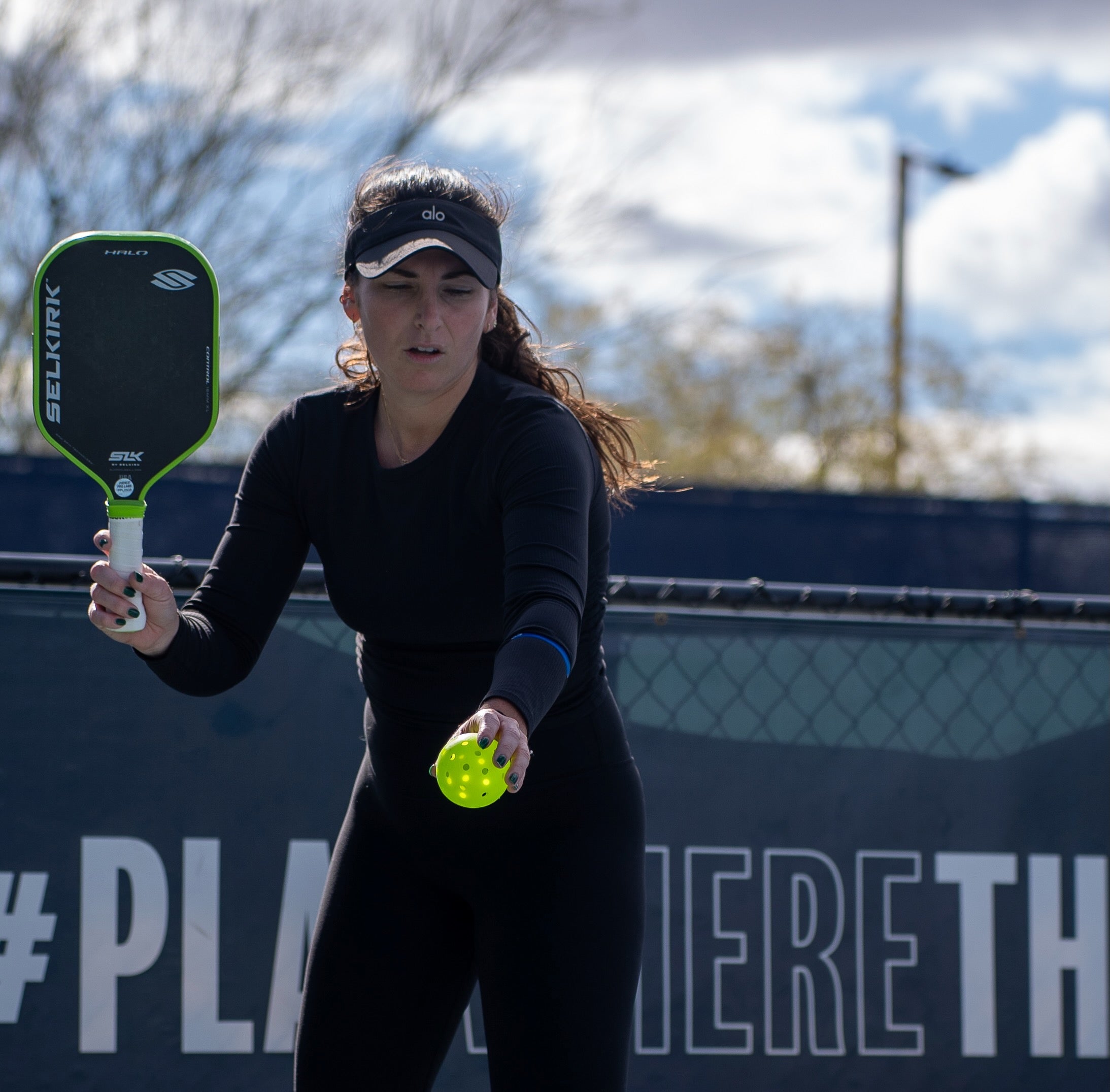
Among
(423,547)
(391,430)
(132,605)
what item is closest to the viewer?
(132,605)

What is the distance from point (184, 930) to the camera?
3367 mm

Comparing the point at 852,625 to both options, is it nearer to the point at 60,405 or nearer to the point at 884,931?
the point at 884,931

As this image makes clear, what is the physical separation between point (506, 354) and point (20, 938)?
6.00ft

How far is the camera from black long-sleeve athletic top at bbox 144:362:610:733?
2.28 metres

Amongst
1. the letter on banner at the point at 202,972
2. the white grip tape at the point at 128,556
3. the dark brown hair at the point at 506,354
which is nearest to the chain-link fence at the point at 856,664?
the letter on banner at the point at 202,972

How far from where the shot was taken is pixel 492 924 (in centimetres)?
242

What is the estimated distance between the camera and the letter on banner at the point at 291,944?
339 centimetres

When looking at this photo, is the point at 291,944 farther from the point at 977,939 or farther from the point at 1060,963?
the point at 1060,963

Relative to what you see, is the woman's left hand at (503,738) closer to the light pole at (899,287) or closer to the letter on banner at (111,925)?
the letter on banner at (111,925)

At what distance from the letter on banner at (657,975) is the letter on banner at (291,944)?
0.82m

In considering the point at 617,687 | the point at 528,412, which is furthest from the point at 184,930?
the point at 528,412

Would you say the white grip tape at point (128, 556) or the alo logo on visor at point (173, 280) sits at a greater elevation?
the alo logo on visor at point (173, 280)

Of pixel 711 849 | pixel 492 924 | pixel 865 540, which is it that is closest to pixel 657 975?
pixel 711 849

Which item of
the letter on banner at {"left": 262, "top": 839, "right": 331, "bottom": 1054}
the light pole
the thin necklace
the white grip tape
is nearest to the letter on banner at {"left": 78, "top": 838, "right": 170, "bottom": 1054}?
the letter on banner at {"left": 262, "top": 839, "right": 331, "bottom": 1054}
